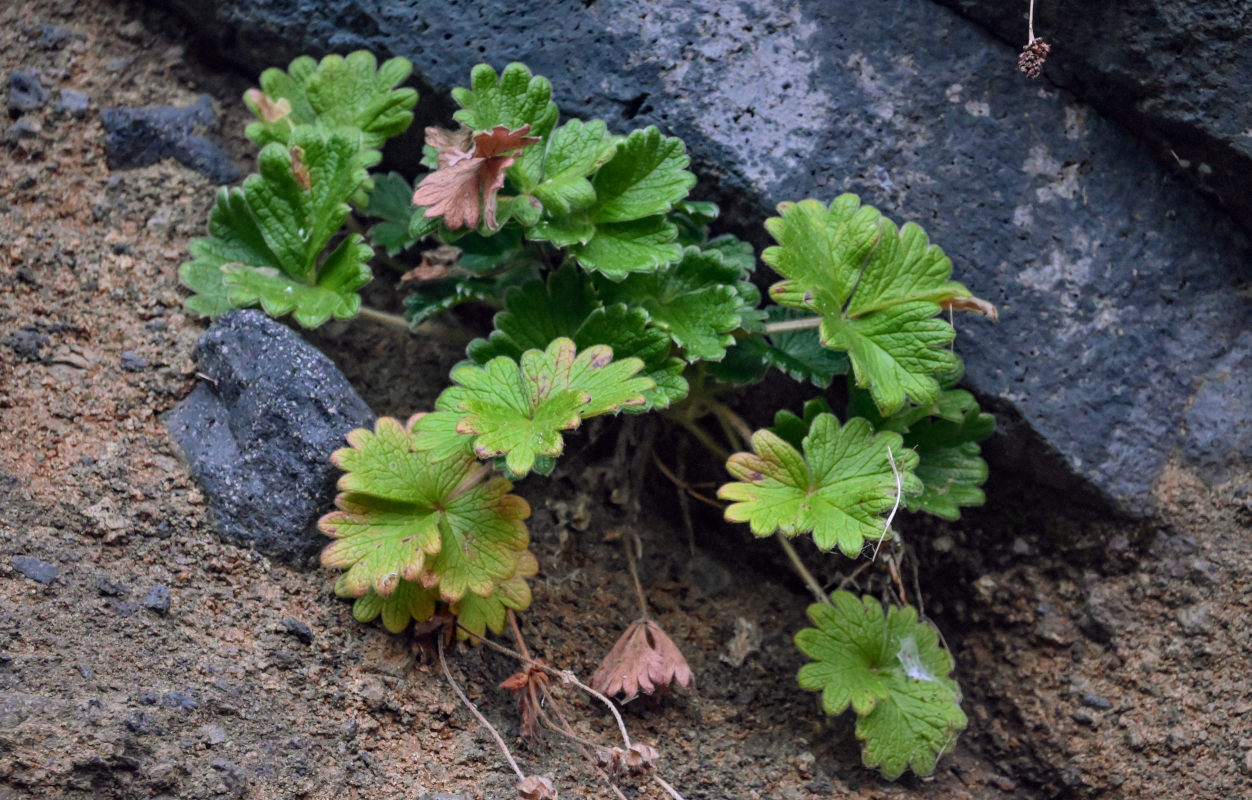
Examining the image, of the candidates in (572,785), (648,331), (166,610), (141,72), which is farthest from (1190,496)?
(141,72)

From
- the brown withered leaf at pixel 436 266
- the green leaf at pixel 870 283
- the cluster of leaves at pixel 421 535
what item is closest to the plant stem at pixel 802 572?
the green leaf at pixel 870 283

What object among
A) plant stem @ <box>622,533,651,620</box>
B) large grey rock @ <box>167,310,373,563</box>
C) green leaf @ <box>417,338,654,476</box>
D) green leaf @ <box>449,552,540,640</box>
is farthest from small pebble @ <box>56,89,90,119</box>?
plant stem @ <box>622,533,651,620</box>

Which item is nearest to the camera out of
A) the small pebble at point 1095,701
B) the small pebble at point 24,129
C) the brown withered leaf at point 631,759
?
the brown withered leaf at point 631,759

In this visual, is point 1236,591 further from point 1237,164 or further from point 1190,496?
point 1237,164

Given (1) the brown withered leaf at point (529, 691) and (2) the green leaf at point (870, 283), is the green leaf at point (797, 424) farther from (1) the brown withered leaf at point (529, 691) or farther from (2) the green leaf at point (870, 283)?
(1) the brown withered leaf at point (529, 691)

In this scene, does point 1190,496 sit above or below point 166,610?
above

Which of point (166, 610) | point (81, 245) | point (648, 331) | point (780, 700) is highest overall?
point (648, 331)
